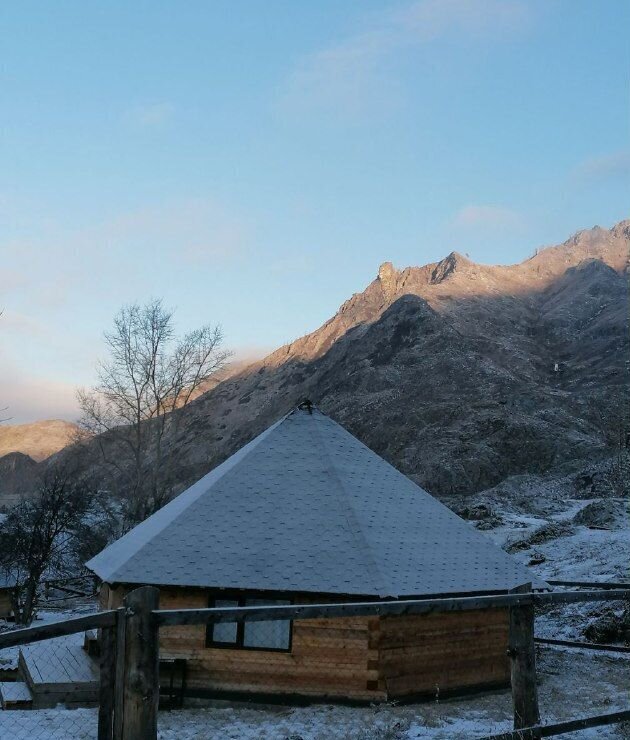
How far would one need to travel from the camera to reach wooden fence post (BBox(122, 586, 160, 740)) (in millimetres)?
5594

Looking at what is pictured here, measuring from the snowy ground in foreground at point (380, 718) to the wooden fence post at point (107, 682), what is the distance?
3.75 m

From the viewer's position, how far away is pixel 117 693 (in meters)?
5.95

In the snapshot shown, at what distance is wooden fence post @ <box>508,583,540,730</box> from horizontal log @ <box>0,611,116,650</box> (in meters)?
4.17

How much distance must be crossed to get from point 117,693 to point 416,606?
290cm

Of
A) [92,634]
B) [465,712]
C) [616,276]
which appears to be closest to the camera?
[465,712]

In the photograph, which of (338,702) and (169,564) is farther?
(169,564)

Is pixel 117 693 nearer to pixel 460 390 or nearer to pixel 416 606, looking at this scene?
pixel 416 606

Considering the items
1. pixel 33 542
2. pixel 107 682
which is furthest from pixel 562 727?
pixel 33 542

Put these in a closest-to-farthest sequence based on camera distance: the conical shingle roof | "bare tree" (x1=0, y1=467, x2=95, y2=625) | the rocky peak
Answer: the conical shingle roof < "bare tree" (x1=0, y1=467, x2=95, y2=625) < the rocky peak

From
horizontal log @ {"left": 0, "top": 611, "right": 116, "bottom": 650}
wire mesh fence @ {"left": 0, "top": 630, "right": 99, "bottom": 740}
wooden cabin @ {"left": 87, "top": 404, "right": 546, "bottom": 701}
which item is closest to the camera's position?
horizontal log @ {"left": 0, "top": 611, "right": 116, "bottom": 650}

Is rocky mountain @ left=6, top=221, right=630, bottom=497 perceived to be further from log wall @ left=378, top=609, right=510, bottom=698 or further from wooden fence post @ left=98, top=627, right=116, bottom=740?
wooden fence post @ left=98, top=627, right=116, bottom=740

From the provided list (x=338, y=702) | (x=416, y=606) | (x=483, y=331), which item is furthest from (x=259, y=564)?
(x=483, y=331)

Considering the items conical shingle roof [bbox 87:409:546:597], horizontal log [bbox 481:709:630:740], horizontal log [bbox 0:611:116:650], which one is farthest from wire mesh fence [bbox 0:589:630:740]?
horizontal log [bbox 0:611:116:650]

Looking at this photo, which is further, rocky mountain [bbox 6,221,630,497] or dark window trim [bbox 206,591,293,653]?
rocky mountain [bbox 6,221,630,497]
